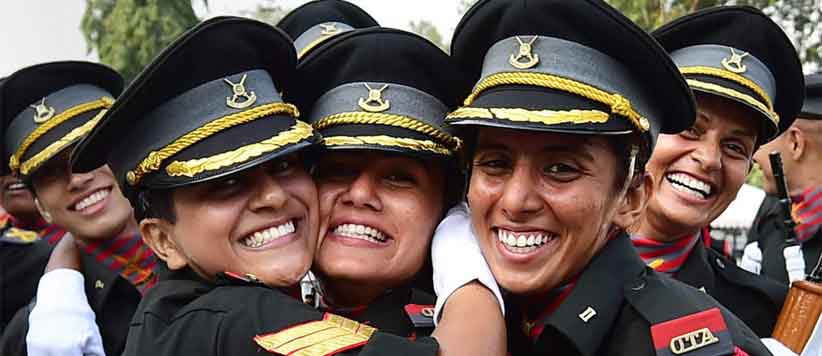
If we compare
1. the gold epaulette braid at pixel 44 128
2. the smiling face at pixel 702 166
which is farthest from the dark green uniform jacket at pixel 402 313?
the gold epaulette braid at pixel 44 128

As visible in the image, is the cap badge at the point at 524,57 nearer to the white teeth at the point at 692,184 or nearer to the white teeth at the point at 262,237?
the white teeth at the point at 262,237

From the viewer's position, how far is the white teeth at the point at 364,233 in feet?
9.64

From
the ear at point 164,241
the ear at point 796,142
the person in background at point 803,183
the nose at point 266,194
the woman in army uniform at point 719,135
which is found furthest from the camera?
the ear at point 796,142

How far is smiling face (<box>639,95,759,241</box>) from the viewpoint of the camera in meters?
3.49

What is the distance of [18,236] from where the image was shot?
520 cm

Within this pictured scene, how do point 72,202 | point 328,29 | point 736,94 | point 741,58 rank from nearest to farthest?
point 736,94 < point 741,58 < point 72,202 < point 328,29

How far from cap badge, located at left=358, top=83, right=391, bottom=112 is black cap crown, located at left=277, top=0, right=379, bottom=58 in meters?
1.45

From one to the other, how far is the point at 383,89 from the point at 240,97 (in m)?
0.50

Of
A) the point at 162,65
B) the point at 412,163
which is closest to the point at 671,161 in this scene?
the point at 412,163

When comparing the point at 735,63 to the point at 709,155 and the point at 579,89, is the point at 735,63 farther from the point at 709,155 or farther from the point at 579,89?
the point at 579,89

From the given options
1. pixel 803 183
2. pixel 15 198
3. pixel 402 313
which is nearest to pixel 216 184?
pixel 402 313

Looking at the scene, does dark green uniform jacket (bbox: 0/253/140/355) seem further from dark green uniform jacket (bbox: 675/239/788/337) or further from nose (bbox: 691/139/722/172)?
nose (bbox: 691/139/722/172)

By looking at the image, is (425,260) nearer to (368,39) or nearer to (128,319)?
(368,39)

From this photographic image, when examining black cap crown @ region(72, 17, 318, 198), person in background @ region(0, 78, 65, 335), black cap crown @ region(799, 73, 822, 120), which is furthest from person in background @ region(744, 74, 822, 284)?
person in background @ region(0, 78, 65, 335)
